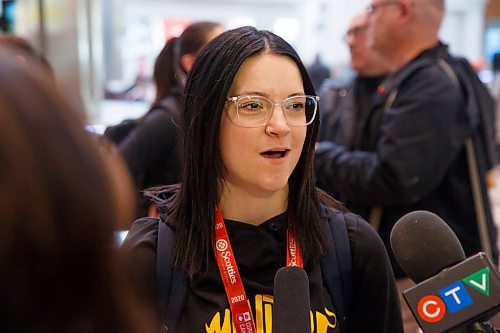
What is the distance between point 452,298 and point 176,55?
2.18 metres

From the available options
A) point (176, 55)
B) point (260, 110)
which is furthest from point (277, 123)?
point (176, 55)

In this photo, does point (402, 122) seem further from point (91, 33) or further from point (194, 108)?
point (91, 33)

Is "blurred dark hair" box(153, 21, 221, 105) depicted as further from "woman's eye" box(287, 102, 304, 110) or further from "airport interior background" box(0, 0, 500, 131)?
"woman's eye" box(287, 102, 304, 110)

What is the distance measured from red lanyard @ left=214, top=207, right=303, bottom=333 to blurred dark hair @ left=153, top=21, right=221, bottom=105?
4.65 ft

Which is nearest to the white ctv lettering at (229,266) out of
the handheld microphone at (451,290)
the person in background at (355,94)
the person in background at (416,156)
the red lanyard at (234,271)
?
the red lanyard at (234,271)

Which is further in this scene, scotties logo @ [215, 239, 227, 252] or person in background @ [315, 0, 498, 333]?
person in background @ [315, 0, 498, 333]

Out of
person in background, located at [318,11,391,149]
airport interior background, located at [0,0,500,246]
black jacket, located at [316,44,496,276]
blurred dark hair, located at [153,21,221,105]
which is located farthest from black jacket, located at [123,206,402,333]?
blurred dark hair, located at [153,21,221,105]

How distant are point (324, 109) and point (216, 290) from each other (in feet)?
6.92

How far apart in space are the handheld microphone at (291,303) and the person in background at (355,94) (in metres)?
1.61

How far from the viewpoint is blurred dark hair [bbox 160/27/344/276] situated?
154 centimetres

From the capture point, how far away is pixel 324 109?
11.4 feet

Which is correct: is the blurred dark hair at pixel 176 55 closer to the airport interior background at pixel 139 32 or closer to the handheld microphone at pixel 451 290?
the airport interior background at pixel 139 32

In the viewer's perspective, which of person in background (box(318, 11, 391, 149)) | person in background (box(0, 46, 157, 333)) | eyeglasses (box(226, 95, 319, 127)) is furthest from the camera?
person in background (box(318, 11, 391, 149))

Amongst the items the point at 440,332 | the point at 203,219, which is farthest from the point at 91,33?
the point at 440,332
